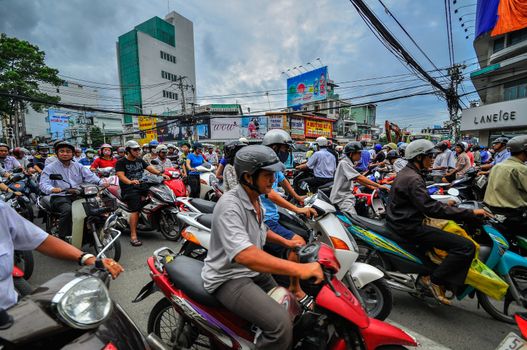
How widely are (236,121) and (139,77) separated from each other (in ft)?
112

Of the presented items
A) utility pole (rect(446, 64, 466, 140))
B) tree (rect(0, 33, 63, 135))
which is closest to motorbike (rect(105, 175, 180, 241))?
utility pole (rect(446, 64, 466, 140))

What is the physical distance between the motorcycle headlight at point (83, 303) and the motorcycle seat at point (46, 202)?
395cm

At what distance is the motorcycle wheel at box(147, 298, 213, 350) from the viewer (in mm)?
2150

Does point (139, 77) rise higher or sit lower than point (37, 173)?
higher

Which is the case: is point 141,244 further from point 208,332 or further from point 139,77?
point 139,77

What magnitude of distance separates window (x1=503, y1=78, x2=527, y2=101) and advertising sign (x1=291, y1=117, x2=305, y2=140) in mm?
17253

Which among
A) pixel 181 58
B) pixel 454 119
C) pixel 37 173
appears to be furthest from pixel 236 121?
pixel 181 58

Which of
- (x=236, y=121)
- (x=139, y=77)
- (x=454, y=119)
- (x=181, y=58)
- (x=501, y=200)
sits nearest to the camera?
(x=501, y=200)

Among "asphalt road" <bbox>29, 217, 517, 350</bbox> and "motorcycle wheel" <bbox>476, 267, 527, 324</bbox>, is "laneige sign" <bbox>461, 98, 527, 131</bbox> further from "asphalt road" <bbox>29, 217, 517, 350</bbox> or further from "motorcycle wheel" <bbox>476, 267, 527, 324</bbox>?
"asphalt road" <bbox>29, 217, 517, 350</bbox>

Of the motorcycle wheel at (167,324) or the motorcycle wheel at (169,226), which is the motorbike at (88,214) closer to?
the motorcycle wheel at (169,226)

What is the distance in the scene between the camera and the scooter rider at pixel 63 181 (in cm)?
398

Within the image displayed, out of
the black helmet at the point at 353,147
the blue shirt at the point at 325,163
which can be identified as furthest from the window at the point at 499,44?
the black helmet at the point at 353,147

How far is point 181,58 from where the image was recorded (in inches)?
2598

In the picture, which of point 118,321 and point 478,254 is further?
point 478,254
